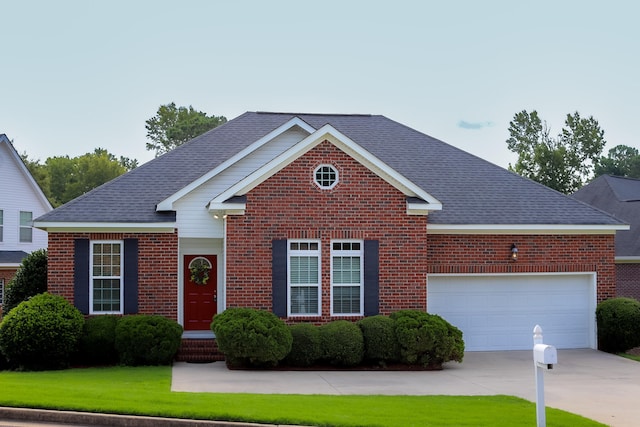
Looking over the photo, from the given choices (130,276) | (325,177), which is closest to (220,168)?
(325,177)

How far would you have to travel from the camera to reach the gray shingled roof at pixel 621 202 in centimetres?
3350

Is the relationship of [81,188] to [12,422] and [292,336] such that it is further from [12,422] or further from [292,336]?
[12,422]

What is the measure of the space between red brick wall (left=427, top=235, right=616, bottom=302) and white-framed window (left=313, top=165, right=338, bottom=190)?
3.17m

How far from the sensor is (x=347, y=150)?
63.2ft

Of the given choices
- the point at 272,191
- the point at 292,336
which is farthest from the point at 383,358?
the point at 272,191

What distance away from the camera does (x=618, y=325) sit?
20719mm

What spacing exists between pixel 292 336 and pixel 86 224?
5.72 meters

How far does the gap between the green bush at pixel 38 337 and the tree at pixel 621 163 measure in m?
55.2

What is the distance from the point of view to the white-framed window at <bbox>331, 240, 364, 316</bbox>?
19469mm

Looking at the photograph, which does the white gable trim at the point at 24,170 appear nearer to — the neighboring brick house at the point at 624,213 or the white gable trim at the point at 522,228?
the white gable trim at the point at 522,228

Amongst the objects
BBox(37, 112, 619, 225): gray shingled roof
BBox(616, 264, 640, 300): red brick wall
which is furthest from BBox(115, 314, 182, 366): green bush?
BBox(616, 264, 640, 300): red brick wall

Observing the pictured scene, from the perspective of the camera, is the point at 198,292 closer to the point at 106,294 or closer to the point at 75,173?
the point at 106,294

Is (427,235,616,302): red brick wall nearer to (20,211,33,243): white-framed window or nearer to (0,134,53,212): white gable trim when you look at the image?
(0,134,53,212): white gable trim

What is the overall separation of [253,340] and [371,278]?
12.1 ft
